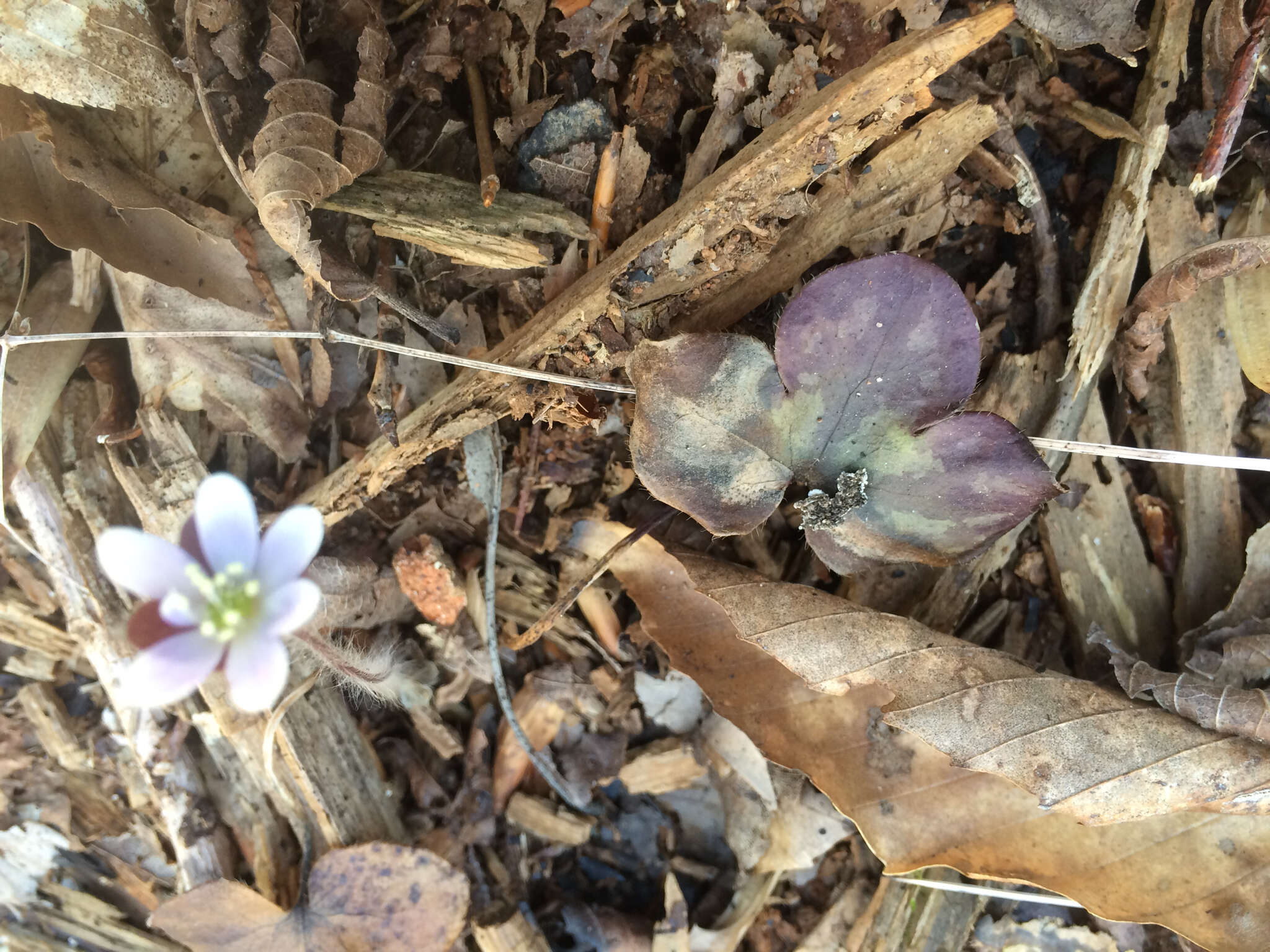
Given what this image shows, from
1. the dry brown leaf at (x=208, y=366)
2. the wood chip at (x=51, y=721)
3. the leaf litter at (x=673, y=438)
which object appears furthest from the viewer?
the wood chip at (x=51, y=721)

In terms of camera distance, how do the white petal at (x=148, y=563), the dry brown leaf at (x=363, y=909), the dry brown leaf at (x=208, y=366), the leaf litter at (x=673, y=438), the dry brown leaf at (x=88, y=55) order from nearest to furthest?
the white petal at (x=148, y=563)
the dry brown leaf at (x=88, y=55)
the leaf litter at (x=673, y=438)
the dry brown leaf at (x=208, y=366)
the dry brown leaf at (x=363, y=909)

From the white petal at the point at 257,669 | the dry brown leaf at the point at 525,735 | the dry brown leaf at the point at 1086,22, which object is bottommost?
the dry brown leaf at the point at 525,735

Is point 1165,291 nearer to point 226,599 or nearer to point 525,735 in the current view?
point 525,735

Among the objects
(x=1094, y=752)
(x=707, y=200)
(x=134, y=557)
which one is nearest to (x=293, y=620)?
(x=134, y=557)

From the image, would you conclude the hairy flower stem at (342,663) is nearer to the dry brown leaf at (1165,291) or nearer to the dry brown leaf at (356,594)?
the dry brown leaf at (356,594)

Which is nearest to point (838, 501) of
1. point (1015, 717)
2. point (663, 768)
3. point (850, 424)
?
point (850, 424)

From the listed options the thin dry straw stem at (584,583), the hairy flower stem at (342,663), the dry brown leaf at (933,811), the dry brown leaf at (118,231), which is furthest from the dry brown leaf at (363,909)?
the dry brown leaf at (118,231)

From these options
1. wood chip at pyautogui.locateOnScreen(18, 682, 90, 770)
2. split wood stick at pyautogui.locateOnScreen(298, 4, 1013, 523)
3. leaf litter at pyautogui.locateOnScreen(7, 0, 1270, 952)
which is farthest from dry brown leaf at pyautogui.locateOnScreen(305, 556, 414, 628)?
wood chip at pyautogui.locateOnScreen(18, 682, 90, 770)

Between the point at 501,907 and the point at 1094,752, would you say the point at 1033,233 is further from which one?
the point at 501,907
